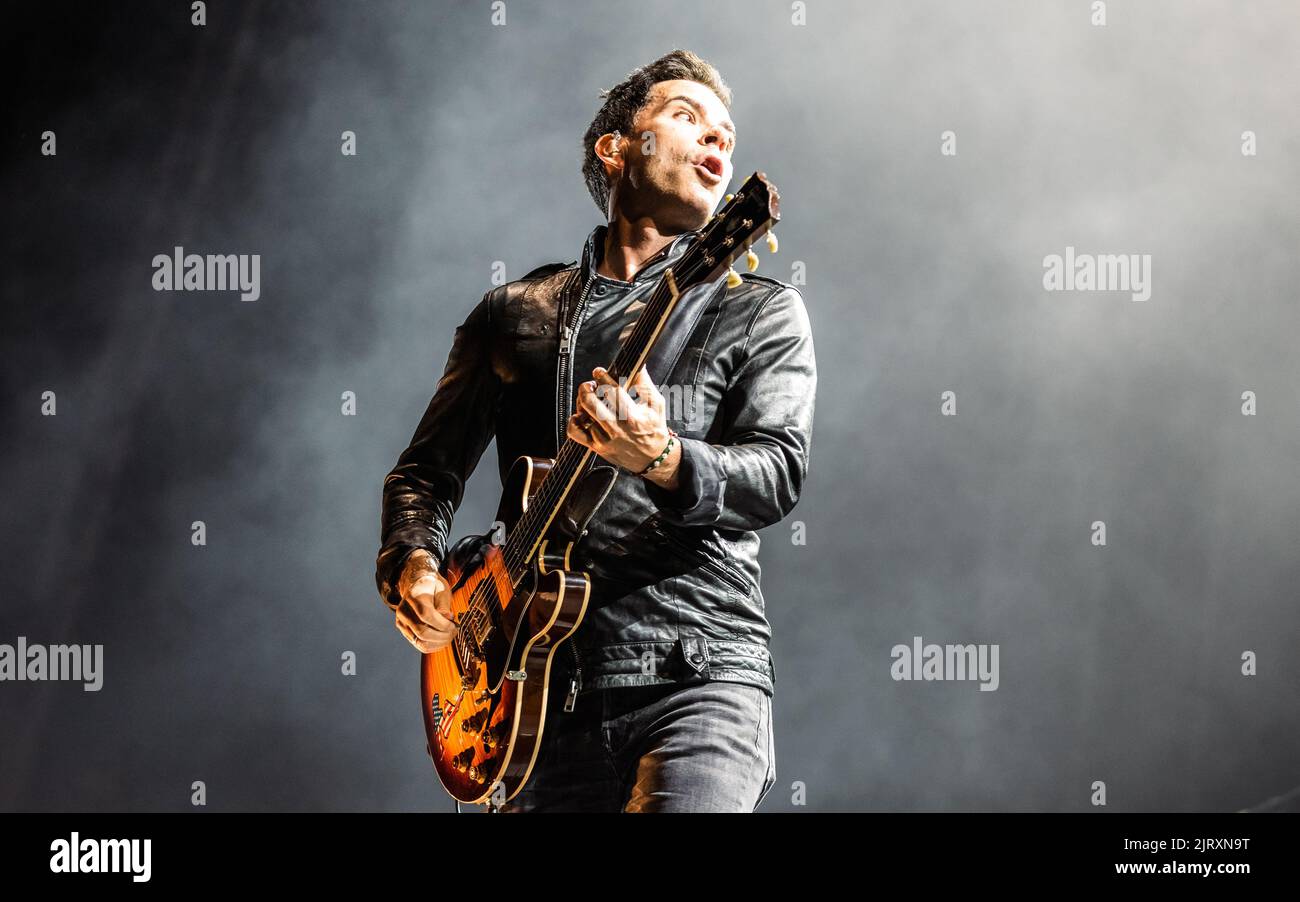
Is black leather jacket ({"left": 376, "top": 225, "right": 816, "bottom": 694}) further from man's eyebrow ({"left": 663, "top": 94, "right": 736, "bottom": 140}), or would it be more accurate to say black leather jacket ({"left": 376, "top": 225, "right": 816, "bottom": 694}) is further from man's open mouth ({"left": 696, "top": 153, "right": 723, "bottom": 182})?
man's eyebrow ({"left": 663, "top": 94, "right": 736, "bottom": 140})

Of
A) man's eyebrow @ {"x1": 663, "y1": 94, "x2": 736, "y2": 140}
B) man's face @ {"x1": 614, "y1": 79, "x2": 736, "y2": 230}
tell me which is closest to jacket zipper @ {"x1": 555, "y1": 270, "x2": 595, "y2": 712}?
man's face @ {"x1": 614, "y1": 79, "x2": 736, "y2": 230}

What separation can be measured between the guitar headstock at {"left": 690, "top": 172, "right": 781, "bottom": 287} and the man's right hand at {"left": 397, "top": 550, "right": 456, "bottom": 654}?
88cm

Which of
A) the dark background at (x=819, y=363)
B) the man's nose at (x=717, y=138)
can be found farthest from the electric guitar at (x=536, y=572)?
the dark background at (x=819, y=363)

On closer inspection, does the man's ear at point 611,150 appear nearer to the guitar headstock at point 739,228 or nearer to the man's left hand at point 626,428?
the guitar headstock at point 739,228

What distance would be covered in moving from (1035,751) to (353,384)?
8.23 ft

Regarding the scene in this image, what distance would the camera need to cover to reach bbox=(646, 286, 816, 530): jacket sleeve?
243 cm

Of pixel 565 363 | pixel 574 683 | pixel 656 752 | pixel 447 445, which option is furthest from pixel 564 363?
pixel 656 752

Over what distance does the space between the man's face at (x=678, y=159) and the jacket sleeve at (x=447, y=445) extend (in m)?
0.40

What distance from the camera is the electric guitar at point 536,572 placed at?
251 centimetres

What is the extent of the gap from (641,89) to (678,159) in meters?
0.26

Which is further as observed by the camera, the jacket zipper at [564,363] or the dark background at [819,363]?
the dark background at [819,363]

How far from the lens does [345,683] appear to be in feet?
15.6
